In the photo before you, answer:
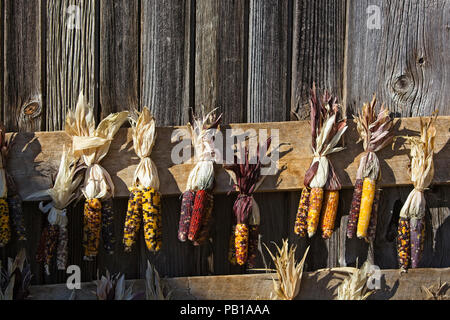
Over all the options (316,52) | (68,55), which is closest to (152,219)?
(68,55)

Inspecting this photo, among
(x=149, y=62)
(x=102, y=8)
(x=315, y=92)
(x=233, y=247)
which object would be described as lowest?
(x=233, y=247)

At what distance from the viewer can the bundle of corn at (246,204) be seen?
9.05 feet

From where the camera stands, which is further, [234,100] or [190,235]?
[234,100]

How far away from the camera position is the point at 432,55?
9.58ft

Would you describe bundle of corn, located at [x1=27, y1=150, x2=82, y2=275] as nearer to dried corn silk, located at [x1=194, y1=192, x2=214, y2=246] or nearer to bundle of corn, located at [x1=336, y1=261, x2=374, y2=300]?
dried corn silk, located at [x1=194, y1=192, x2=214, y2=246]

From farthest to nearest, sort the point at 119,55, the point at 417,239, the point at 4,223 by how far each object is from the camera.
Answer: the point at 119,55, the point at 417,239, the point at 4,223

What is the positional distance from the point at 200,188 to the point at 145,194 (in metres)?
0.32

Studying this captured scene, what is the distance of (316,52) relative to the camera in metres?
2.91

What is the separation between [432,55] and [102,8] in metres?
2.02

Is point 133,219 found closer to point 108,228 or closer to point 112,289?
point 108,228

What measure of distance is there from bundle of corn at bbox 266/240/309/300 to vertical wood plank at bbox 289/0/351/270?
28cm

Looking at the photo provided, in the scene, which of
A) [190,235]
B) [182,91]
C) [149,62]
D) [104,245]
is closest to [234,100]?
[182,91]

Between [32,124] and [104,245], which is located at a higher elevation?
[32,124]
